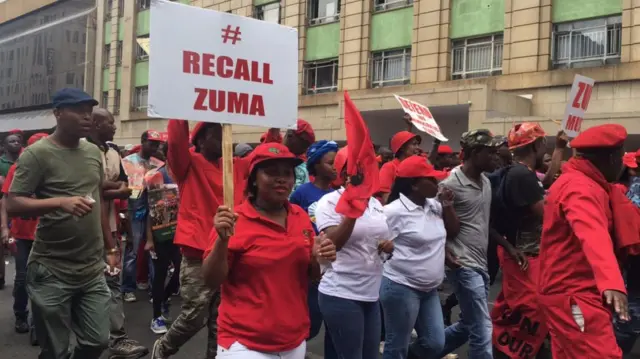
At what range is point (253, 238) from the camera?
2.93 meters

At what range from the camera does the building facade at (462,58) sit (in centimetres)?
1644

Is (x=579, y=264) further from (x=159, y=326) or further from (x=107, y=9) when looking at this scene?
(x=107, y=9)

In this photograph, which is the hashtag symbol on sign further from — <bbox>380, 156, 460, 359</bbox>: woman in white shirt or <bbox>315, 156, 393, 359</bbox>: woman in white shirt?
<bbox>380, 156, 460, 359</bbox>: woman in white shirt

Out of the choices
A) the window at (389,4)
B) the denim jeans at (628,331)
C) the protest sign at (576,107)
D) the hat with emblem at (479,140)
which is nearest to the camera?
the denim jeans at (628,331)

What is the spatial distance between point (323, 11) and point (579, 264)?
857 inches

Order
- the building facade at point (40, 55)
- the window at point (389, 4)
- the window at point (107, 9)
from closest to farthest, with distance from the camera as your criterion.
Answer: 1. the window at point (389, 4)
2. the window at point (107, 9)
3. the building facade at point (40, 55)

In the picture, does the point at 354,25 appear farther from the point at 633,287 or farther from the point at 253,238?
the point at 253,238

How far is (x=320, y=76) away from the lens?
24109 millimetres

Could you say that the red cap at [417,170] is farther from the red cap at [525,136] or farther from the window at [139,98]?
the window at [139,98]

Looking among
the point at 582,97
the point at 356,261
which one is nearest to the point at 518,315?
the point at 356,261

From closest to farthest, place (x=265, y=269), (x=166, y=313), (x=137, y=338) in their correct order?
(x=265, y=269), (x=137, y=338), (x=166, y=313)

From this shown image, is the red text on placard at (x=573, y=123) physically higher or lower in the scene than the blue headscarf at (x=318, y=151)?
higher


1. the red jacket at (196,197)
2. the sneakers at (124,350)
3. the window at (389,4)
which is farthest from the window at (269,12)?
the red jacket at (196,197)

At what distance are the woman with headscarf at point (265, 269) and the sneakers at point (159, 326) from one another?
3.38 meters
